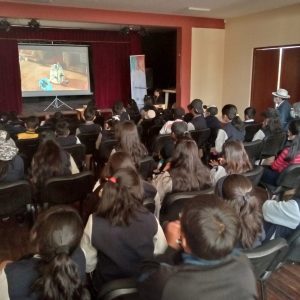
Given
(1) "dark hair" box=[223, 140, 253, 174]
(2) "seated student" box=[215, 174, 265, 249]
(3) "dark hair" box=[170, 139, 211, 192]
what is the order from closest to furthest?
(2) "seated student" box=[215, 174, 265, 249] → (3) "dark hair" box=[170, 139, 211, 192] → (1) "dark hair" box=[223, 140, 253, 174]

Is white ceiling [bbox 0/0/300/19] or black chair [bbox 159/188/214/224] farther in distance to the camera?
white ceiling [bbox 0/0/300/19]

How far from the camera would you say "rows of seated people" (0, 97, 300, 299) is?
1.05m

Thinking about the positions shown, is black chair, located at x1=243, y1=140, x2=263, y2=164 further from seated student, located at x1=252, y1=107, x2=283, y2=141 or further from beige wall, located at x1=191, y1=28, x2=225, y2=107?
beige wall, located at x1=191, y1=28, x2=225, y2=107

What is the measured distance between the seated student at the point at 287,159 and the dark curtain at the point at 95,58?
8483 mm

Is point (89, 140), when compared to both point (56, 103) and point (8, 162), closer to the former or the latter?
point (8, 162)

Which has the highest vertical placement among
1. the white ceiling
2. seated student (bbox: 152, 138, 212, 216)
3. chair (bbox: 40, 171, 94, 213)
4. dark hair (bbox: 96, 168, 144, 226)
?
the white ceiling

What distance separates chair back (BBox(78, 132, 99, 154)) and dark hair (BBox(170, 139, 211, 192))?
88.5 inches

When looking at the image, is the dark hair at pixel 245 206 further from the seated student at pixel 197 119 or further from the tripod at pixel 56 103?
the tripod at pixel 56 103

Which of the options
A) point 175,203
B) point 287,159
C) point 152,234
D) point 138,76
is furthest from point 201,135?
point 138,76

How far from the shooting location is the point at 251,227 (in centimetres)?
177

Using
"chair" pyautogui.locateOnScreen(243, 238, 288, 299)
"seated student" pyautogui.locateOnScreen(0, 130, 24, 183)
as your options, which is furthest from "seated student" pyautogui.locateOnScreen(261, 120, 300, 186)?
"seated student" pyautogui.locateOnScreen(0, 130, 24, 183)

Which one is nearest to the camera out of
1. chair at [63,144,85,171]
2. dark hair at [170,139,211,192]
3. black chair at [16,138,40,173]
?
dark hair at [170,139,211,192]

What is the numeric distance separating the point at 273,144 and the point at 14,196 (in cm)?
323

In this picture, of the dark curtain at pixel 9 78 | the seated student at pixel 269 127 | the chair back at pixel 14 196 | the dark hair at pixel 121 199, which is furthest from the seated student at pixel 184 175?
the dark curtain at pixel 9 78
